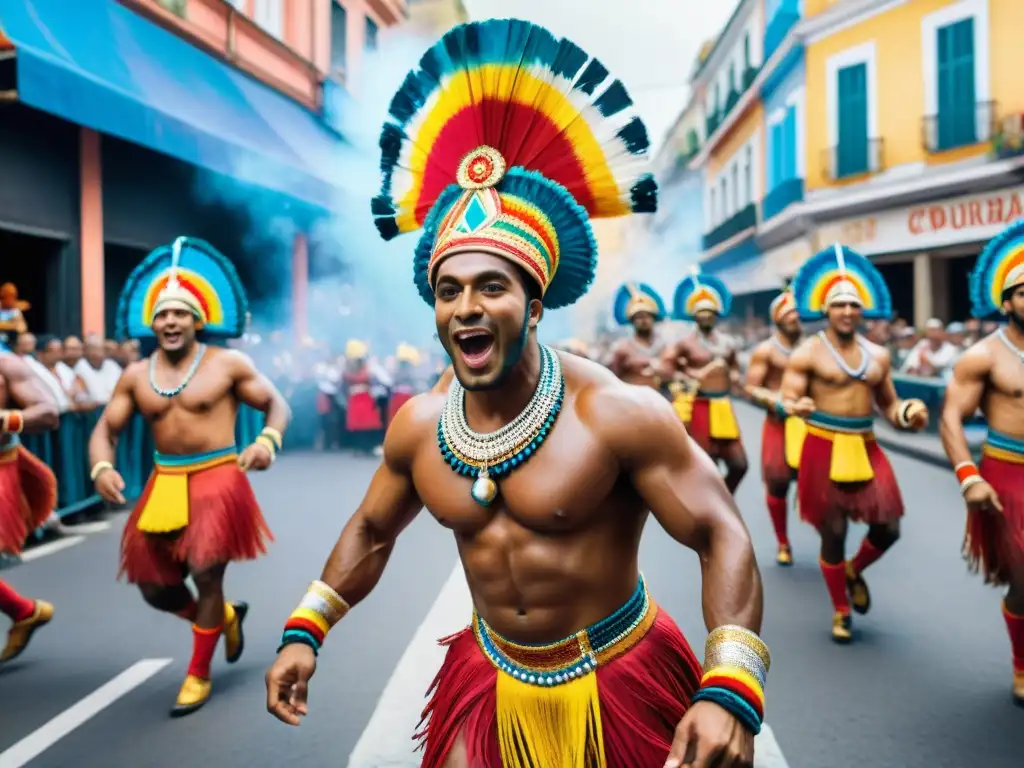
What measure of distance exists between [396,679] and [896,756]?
2.24 m

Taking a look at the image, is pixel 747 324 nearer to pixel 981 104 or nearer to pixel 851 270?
pixel 981 104

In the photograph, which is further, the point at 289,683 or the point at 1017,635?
the point at 1017,635

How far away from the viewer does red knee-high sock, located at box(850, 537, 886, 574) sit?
17.9ft

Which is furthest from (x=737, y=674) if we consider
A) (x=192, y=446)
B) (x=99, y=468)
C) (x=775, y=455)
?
(x=775, y=455)

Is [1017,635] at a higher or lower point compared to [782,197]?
lower

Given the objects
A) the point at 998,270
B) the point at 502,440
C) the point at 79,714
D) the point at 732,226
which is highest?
the point at 732,226

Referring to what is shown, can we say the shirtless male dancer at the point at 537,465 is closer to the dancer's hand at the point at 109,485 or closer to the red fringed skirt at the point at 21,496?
the dancer's hand at the point at 109,485

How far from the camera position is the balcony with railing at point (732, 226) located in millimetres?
28812

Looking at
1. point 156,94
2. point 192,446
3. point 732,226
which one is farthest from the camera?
point 732,226

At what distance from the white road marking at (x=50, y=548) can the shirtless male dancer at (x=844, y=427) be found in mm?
5933

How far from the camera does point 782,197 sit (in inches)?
973

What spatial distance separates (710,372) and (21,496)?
5653mm

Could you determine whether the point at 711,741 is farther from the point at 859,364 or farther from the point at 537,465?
the point at 859,364

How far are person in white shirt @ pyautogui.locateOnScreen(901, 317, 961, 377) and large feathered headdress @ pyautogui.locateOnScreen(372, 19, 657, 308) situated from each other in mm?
12984
